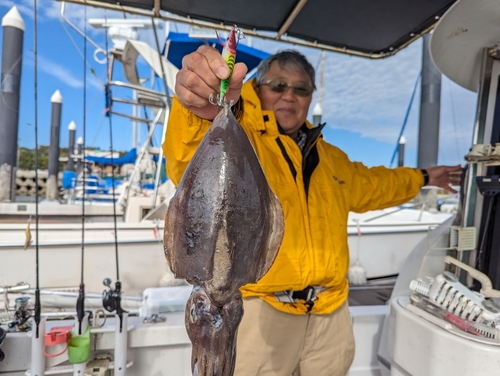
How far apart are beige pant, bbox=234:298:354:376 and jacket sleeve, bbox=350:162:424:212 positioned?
82 centimetres

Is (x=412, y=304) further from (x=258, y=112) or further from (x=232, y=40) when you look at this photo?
(x=232, y=40)

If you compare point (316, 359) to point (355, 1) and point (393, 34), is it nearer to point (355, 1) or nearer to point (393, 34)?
point (355, 1)

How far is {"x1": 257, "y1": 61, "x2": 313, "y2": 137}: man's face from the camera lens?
79.0 inches

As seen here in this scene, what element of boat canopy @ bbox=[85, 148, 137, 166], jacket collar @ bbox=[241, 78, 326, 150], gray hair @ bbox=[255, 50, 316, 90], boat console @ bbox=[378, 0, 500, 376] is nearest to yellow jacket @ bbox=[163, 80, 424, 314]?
jacket collar @ bbox=[241, 78, 326, 150]

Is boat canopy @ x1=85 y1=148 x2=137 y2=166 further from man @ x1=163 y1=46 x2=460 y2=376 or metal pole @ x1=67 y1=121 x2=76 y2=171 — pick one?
man @ x1=163 y1=46 x2=460 y2=376

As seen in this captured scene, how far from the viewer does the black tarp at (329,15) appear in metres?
2.33

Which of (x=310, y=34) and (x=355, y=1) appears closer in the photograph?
(x=355, y=1)

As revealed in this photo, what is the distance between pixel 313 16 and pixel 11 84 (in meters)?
5.18

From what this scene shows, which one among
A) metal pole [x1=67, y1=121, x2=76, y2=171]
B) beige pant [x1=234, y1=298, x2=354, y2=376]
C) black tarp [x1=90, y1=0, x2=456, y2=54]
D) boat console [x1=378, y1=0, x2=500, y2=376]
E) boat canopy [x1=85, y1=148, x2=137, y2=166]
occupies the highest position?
metal pole [x1=67, y1=121, x2=76, y2=171]

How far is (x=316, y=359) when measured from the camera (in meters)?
1.92

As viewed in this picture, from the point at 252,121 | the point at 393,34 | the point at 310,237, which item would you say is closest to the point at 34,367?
the point at 310,237

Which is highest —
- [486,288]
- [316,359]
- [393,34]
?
[393,34]

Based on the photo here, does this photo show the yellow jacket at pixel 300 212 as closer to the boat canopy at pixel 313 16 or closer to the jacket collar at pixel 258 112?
the jacket collar at pixel 258 112

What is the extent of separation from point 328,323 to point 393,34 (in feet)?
8.04
